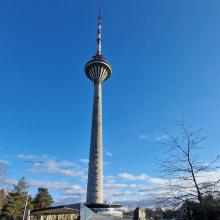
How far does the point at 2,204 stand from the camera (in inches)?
2355

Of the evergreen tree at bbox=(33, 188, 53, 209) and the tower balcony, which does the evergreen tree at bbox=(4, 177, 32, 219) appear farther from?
the tower balcony

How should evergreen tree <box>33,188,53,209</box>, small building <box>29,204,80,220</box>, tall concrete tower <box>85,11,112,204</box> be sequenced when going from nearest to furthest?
small building <box>29,204,80,220</box> < tall concrete tower <box>85,11,112,204</box> < evergreen tree <box>33,188,53,209</box>

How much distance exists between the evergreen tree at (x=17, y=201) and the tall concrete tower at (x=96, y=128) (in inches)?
624

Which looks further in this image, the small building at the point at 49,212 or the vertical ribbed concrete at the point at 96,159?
the vertical ribbed concrete at the point at 96,159

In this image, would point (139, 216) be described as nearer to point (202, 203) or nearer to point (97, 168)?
point (202, 203)

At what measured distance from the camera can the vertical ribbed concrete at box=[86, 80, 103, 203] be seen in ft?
199

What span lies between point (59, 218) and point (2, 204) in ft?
172

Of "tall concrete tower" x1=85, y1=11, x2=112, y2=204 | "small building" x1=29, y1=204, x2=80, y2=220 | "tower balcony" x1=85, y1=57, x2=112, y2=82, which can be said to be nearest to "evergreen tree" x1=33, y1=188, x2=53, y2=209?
"tall concrete tower" x1=85, y1=11, x2=112, y2=204

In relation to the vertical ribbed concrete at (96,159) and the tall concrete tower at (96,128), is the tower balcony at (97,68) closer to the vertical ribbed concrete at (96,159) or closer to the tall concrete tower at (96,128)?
the tall concrete tower at (96,128)

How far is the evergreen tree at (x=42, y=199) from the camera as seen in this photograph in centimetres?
6775

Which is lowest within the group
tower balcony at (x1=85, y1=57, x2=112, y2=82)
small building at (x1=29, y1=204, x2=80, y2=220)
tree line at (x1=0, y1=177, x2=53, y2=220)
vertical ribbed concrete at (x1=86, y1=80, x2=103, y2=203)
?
small building at (x1=29, y1=204, x2=80, y2=220)

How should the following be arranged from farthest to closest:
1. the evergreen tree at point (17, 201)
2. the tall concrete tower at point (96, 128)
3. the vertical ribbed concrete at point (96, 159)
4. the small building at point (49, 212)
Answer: the tall concrete tower at point (96, 128), the vertical ribbed concrete at point (96, 159), the evergreen tree at point (17, 201), the small building at point (49, 212)

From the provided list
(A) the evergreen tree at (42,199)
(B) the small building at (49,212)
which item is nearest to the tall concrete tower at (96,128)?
(A) the evergreen tree at (42,199)

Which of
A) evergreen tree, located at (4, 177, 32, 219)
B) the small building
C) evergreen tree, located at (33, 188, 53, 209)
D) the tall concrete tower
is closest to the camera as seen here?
the small building
